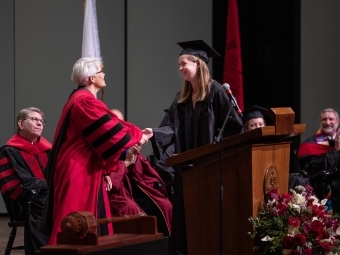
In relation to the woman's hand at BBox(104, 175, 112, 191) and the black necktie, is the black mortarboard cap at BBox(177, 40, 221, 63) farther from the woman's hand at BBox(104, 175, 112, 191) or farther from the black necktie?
the black necktie

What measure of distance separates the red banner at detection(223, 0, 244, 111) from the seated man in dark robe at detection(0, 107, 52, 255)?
115 inches

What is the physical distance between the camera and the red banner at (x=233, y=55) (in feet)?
27.6

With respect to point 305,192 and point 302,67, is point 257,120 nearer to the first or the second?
point 305,192

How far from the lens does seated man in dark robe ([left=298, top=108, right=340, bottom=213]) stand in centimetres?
731

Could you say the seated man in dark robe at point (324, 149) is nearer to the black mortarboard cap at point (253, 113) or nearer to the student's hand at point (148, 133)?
the black mortarboard cap at point (253, 113)

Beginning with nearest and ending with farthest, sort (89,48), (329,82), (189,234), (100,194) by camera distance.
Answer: (189,234), (100,194), (89,48), (329,82)

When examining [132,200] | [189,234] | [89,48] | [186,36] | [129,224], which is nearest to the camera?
[129,224]

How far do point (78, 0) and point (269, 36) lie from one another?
106 inches

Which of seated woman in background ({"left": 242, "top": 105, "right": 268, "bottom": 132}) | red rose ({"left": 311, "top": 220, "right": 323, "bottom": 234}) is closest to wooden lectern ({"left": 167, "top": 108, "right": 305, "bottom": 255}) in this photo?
red rose ({"left": 311, "top": 220, "right": 323, "bottom": 234})

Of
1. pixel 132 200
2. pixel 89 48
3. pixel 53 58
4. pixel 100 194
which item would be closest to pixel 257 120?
pixel 132 200

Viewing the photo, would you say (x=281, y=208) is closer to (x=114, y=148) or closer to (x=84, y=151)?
(x=114, y=148)

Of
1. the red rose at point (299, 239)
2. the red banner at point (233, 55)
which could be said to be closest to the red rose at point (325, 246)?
the red rose at point (299, 239)

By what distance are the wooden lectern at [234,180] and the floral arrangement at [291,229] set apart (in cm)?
6

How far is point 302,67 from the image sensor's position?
870cm
